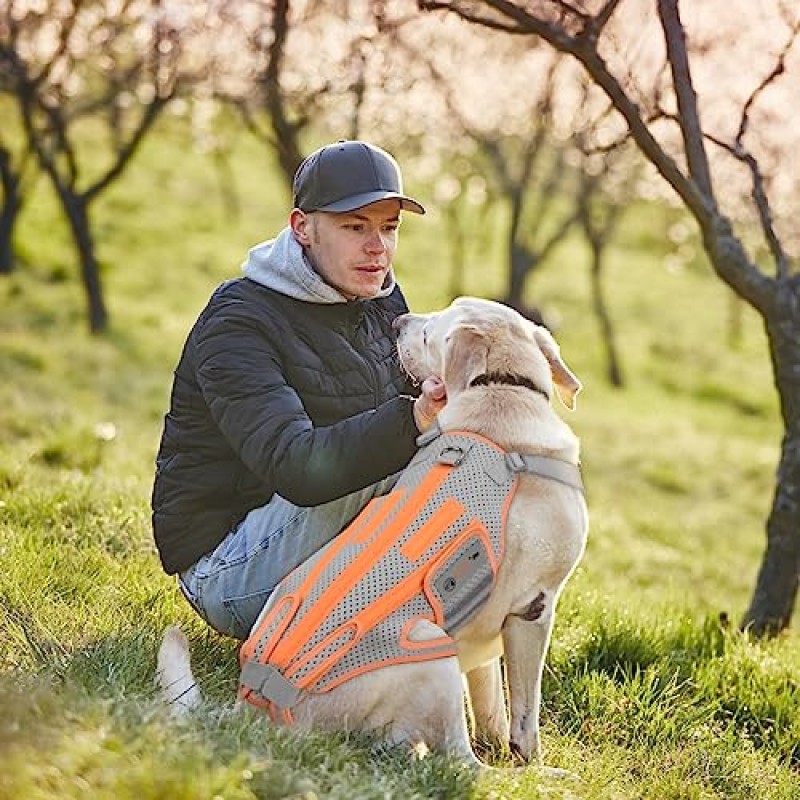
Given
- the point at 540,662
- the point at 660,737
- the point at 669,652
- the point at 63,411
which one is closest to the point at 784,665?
the point at 669,652

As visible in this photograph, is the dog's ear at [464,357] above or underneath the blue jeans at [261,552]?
above

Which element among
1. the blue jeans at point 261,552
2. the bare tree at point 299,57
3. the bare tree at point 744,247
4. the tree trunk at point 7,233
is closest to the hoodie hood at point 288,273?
the blue jeans at point 261,552

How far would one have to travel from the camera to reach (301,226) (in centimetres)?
423

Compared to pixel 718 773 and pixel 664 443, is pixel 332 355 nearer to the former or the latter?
pixel 718 773

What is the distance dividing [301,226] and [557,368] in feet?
3.21

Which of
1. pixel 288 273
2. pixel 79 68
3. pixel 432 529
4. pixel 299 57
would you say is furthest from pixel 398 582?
pixel 79 68

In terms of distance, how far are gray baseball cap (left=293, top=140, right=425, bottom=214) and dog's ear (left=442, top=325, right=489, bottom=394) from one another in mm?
547

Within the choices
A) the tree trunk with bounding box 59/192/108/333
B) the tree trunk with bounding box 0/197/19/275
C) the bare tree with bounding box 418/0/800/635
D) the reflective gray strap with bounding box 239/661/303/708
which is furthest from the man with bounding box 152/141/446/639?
the tree trunk with bounding box 0/197/19/275

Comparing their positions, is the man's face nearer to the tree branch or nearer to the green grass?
the green grass

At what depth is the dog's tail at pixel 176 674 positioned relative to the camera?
11.8ft

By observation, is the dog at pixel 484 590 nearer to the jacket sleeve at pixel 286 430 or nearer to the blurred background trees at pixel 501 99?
the jacket sleeve at pixel 286 430

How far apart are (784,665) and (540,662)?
200 cm

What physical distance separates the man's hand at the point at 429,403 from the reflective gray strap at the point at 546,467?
0.82 ft

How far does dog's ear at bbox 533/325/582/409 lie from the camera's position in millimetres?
3998
